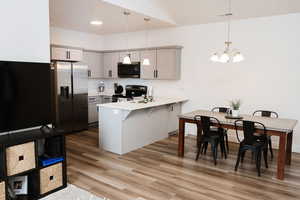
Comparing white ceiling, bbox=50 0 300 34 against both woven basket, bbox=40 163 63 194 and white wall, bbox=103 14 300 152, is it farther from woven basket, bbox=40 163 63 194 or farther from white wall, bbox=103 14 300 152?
woven basket, bbox=40 163 63 194

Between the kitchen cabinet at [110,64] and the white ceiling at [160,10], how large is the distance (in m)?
1.21

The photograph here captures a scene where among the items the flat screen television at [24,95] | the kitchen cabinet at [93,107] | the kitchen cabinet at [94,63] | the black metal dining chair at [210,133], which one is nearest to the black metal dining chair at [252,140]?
the black metal dining chair at [210,133]

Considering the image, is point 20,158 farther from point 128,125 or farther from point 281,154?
point 281,154

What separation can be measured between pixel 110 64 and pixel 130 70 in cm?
81

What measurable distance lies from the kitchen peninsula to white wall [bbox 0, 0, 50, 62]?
1.74 metres

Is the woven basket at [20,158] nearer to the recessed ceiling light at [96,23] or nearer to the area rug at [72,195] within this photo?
the area rug at [72,195]

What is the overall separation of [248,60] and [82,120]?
14.0 feet

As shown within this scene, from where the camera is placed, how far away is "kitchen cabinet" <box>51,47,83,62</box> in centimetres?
544

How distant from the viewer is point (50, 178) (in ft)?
9.75

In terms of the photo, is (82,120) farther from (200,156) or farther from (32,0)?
(32,0)

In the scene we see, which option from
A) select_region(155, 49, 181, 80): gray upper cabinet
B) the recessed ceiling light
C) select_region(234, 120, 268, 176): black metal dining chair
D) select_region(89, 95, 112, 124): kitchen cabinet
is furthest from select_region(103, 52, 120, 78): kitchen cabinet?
select_region(234, 120, 268, 176): black metal dining chair

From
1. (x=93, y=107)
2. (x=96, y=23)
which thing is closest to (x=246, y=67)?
(x=96, y=23)

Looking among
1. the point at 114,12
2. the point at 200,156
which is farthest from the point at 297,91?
the point at 114,12

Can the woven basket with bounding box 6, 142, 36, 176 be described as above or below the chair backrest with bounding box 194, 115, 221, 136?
below
